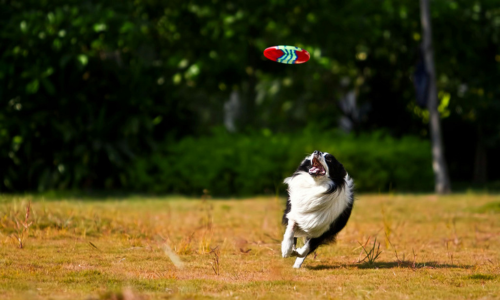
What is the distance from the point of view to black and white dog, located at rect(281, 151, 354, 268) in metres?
6.87

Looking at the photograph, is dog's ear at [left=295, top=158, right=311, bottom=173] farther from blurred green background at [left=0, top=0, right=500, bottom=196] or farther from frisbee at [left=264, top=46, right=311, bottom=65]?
blurred green background at [left=0, top=0, right=500, bottom=196]

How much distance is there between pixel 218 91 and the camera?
2014 cm

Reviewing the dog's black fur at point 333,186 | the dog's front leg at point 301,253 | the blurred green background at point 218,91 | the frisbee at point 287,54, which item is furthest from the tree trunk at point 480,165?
the dog's front leg at point 301,253

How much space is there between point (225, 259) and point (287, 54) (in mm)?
2652

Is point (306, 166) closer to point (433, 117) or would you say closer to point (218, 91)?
point (433, 117)

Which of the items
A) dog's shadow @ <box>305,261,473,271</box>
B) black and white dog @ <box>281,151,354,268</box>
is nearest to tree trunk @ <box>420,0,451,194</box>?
dog's shadow @ <box>305,261,473,271</box>

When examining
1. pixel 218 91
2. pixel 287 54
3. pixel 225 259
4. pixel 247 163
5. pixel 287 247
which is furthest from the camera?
pixel 218 91

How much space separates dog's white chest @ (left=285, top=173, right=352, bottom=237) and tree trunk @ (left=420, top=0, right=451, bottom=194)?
10760mm

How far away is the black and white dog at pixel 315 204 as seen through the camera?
687 centimetres

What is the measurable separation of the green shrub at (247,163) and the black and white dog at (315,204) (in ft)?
29.4

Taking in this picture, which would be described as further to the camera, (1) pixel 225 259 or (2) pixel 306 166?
(1) pixel 225 259

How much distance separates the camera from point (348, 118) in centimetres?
2127

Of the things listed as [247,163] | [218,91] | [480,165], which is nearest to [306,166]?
[247,163]

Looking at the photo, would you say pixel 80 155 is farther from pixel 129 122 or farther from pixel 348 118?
pixel 348 118
